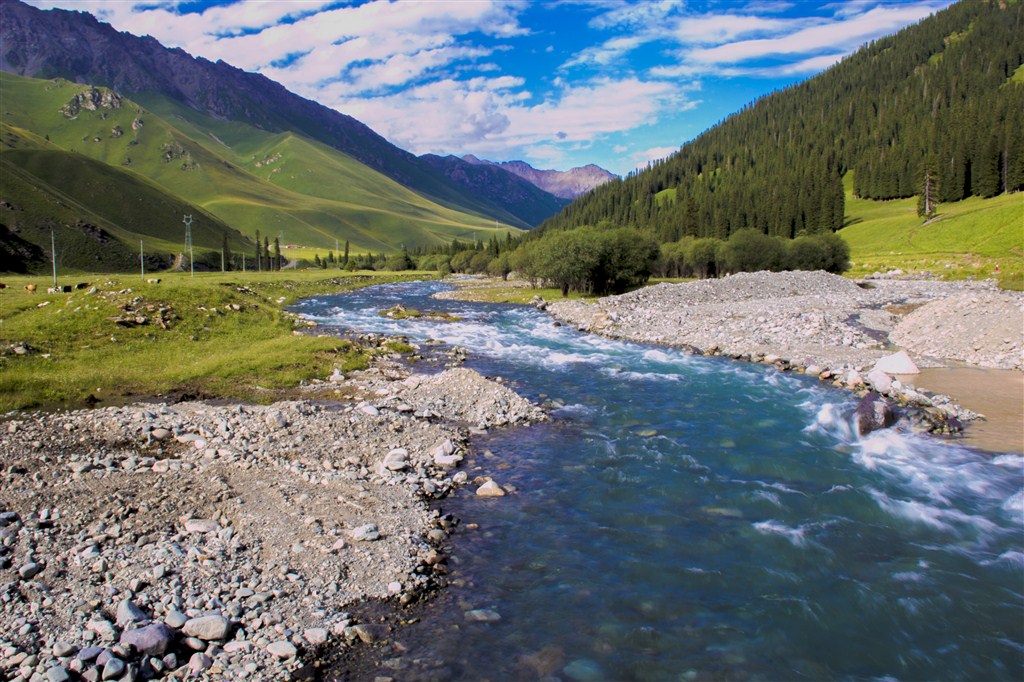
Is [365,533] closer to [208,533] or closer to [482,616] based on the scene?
[208,533]

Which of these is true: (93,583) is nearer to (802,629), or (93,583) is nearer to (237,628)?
(237,628)

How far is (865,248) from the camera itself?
119 meters

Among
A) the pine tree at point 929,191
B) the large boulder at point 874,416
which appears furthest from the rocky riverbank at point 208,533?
the pine tree at point 929,191

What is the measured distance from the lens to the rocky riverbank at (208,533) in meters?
8.61

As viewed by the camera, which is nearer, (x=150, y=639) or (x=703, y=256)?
(x=150, y=639)

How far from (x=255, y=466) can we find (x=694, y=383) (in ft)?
66.0

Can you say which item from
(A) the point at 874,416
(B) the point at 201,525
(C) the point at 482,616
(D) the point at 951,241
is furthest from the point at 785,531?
(D) the point at 951,241

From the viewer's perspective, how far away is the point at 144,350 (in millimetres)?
28656

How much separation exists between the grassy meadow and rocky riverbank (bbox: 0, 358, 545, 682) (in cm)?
363

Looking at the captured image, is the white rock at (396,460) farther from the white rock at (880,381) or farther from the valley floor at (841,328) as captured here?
the white rock at (880,381)

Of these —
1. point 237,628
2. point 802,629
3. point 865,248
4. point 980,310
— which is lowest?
point 802,629

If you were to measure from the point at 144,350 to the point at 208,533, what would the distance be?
21068mm

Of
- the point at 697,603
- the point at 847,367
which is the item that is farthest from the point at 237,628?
the point at 847,367

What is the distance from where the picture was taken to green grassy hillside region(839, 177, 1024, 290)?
260 ft
